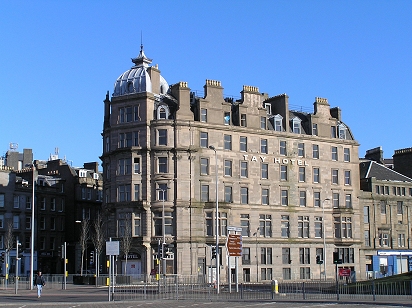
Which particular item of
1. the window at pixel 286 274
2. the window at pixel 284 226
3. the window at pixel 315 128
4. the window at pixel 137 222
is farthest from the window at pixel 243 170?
the window at pixel 137 222

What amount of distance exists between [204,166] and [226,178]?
3.18 metres

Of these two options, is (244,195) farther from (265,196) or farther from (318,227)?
(318,227)

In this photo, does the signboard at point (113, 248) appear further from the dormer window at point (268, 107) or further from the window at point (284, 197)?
the dormer window at point (268, 107)

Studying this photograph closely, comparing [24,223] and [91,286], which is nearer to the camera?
[91,286]

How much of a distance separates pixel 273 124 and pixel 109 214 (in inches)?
942

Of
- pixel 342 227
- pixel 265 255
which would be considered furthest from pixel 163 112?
pixel 342 227

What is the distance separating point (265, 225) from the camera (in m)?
86.8

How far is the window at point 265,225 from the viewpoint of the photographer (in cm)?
8644

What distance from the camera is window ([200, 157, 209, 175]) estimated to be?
82.6 metres

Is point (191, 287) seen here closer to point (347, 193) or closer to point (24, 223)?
point (347, 193)

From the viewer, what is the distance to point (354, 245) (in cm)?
9288

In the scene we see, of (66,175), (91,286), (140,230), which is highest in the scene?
(66,175)

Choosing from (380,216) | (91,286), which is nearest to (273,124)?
(380,216)

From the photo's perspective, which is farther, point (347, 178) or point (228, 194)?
point (347, 178)
